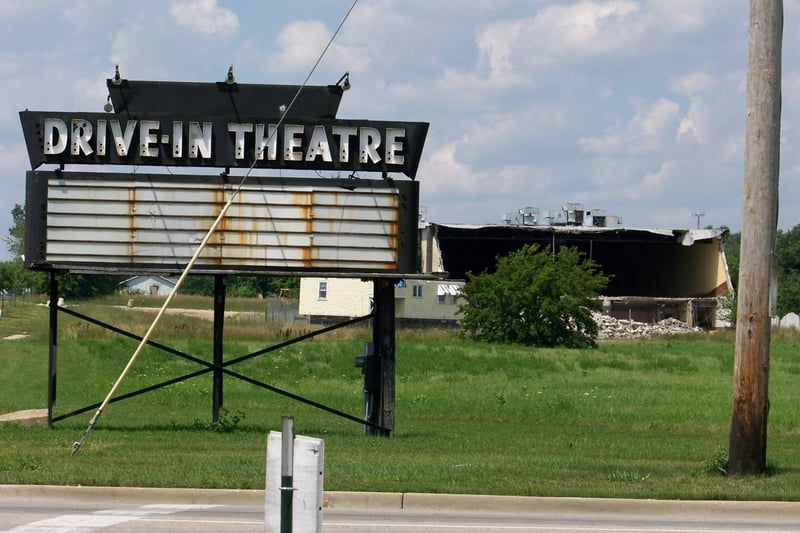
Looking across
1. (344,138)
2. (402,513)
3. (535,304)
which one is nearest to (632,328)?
(535,304)

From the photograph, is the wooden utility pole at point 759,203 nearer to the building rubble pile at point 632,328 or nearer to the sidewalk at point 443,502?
the sidewalk at point 443,502

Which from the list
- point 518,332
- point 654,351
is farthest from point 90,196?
point 518,332

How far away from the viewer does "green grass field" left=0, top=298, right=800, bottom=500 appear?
44.7ft

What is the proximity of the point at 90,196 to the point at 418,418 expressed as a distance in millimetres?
10412

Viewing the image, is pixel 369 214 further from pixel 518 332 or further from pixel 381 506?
pixel 518 332

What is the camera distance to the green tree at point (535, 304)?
61.7m

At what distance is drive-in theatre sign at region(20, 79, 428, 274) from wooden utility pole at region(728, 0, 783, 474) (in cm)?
621

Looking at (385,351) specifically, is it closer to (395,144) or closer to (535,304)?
(395,144)

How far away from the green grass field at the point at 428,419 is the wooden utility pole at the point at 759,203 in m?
1.22

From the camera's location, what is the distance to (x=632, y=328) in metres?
81.4

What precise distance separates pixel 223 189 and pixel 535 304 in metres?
44.6

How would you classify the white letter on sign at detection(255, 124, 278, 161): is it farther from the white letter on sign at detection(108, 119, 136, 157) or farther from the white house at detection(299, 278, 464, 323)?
the white house at detection(299, 278, 464, 323)

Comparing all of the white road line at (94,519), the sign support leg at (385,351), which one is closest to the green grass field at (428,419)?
the sign support leg at (385,351)

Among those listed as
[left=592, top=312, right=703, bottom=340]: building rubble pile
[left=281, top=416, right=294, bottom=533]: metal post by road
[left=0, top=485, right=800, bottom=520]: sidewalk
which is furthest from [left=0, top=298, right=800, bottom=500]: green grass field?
[left=592, top=312, right=703, bottom=340]: building rubble pile
